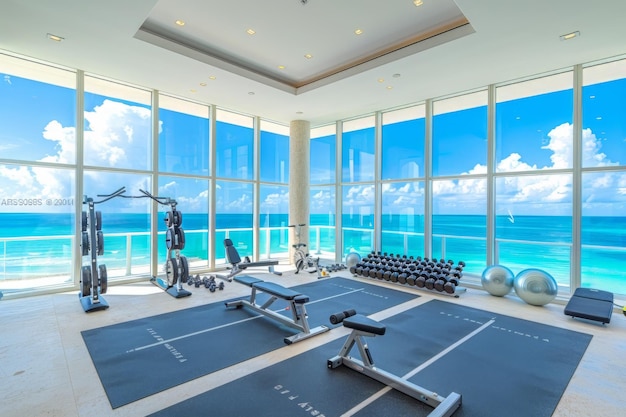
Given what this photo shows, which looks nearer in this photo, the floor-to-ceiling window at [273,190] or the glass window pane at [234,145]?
the glass window pane at [234,145]

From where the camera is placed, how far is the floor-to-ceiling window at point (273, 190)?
7.67 metres

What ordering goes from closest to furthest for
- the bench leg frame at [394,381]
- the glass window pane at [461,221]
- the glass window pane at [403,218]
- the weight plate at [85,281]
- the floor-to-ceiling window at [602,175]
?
the bench leg frame at [394,381] → the weight plate at [85,281] → the floor-to-ceiling window at [602,175] → the glass window pane at [461,221] → the glass window pane at [403,218]

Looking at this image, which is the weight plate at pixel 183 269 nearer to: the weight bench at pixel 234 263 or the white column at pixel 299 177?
the weight bench at pixel 234 263

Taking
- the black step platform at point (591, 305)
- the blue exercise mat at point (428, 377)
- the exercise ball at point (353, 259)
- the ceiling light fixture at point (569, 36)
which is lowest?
the blue exercise mat at point (428, 377)

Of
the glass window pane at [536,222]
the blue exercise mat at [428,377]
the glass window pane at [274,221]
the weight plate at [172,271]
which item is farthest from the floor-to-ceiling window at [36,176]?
the glass window pane at [536,222]

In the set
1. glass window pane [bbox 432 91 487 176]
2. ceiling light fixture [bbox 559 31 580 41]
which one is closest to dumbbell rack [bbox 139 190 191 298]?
glass window pane [bbox 432 91 487 176]

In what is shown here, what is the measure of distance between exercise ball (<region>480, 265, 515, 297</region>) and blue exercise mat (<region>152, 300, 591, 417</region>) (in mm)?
1168

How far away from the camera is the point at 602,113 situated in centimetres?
463

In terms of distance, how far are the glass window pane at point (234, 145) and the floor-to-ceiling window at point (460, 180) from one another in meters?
4.16

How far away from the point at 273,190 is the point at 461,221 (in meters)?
4.56

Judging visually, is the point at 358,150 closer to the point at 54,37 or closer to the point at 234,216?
the point at 234,216

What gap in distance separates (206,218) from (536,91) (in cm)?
670

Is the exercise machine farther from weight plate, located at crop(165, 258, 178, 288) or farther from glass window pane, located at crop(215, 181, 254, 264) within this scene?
weight plate, located at crop(165, 258, 178, 288)

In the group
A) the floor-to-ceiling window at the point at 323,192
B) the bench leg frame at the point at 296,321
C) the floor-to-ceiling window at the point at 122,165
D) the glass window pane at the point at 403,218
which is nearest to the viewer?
the bench leg frame at the point at 296,321
